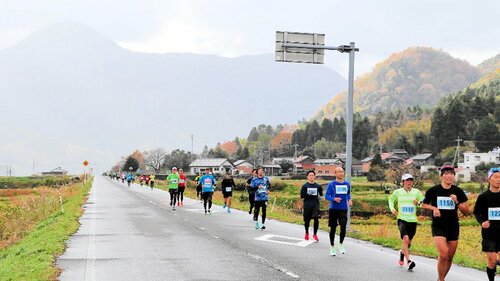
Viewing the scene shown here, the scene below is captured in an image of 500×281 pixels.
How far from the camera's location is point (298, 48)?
18.9 metres

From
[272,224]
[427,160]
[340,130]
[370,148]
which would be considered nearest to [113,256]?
[272,224]

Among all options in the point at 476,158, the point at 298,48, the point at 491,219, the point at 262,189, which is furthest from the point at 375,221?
the point at 476,158

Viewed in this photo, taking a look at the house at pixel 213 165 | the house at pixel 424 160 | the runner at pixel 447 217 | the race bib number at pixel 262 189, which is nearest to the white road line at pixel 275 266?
the runner at pixel 447 217

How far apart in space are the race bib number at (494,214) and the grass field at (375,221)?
354 cm

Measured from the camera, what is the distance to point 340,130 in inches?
6767

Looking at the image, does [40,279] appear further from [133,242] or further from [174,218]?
[174,218]

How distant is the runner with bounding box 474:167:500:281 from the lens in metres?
8.66

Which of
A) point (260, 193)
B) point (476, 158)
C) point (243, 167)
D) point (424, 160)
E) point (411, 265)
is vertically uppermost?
point (476, 158)

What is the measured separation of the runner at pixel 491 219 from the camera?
8664mm

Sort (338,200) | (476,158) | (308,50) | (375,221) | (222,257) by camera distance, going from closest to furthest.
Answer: (222,257), (338,200), (308,50), (375,221), (476,158)

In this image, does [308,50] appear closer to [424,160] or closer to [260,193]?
[260,193]

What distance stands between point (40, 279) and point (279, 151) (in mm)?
173010

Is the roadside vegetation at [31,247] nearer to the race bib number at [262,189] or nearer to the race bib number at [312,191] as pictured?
the race bib number at [262,189]

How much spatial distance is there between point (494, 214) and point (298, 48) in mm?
11126
